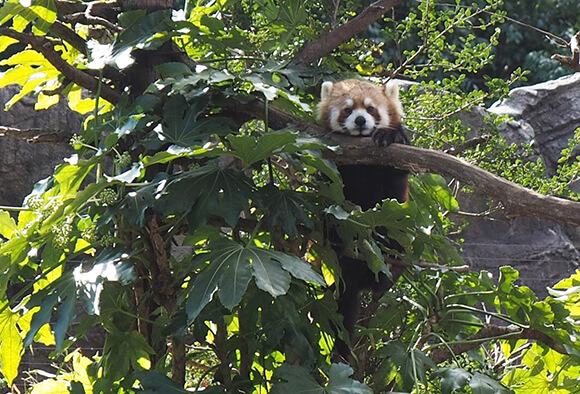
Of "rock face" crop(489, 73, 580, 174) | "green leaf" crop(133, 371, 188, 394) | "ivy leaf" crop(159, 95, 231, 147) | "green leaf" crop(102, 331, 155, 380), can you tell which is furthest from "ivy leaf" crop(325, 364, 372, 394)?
"rock face" crop(489, 73, 580, 174)

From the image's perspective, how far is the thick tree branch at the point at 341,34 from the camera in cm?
213

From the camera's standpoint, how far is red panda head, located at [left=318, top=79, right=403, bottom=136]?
2.52 meters

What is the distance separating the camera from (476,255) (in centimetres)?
455

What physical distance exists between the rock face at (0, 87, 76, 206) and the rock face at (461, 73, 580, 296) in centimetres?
219

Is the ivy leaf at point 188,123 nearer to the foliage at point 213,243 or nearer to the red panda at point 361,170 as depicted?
the foliage at point 213,243

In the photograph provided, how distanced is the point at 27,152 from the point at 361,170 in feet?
7.74

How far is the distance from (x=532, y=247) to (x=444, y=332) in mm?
2618

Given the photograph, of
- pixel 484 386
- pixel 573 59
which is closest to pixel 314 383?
pixel 484 386

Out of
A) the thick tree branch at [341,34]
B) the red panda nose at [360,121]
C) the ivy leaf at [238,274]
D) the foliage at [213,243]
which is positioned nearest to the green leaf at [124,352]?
the foliage at [213,243]

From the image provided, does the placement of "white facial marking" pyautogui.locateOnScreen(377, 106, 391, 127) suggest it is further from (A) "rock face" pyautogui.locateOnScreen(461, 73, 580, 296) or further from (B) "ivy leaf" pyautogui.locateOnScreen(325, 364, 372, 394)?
(A) "rock face" pyautogui.locateOnScreen(461, 73, 580, 296)

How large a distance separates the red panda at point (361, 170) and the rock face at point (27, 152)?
1.97 metres

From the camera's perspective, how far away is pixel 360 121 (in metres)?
2.61

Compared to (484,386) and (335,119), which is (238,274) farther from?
(335,119)

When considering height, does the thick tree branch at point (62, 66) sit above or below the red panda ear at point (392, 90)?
above
